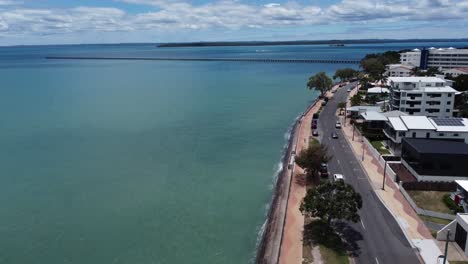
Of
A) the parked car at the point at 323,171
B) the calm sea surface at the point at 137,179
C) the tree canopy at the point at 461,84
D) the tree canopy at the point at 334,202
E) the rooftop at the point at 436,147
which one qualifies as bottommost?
the calm sea surface at the point at 137,179

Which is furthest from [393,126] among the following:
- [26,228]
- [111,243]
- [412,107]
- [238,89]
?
[238,89]

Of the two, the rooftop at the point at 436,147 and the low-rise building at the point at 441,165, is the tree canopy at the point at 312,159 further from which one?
the rooftop at the point at 436,147

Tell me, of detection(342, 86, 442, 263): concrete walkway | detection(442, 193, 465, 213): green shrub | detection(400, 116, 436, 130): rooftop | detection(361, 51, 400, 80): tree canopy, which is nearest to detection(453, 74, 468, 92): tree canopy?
detection(361, 51, 400, 80): tree canopy

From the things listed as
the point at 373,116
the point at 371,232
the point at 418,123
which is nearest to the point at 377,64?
the point at 373,116

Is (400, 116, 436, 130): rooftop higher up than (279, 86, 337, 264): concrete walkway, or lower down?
higher up

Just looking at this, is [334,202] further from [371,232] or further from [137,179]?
[137,179]

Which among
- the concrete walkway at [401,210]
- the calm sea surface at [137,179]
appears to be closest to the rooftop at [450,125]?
the concrete walkway at [401,210]

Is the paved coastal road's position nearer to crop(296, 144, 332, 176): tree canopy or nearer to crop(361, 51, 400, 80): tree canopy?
crop(296, 144, 332, 176): tree canopy
